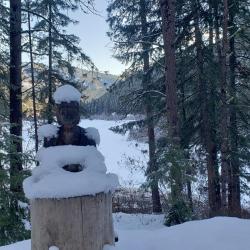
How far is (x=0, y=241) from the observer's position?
6.66 metres

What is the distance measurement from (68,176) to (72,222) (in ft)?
1.22

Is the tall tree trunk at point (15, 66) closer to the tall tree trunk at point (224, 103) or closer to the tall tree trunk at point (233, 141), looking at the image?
the tall tree trunk at point (224, 103)

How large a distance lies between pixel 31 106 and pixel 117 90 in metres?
4.04

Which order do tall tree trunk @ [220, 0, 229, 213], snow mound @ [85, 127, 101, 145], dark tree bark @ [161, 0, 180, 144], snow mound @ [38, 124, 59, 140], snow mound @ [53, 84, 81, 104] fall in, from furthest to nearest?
tall tree trunk @ [220, 0, 229, 213] → dark tree bark @ [161, 0, 180, 144] → snow mound @ [85, 127, 101, 145] → snow mound @ [38, 124, 59, 140] → snow mound @ [53, 84, 81, 104]

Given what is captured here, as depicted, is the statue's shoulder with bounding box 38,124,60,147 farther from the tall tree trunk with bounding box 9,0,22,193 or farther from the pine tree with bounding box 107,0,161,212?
the pine tree with bounding box 107,0,161,212

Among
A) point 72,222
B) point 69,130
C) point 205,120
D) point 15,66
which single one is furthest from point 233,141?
point 72,222

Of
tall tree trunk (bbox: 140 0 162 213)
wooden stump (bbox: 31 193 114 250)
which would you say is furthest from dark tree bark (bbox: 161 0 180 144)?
wooden stump (bbox: 31 193 114 250)

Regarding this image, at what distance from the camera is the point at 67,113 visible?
10.8ft

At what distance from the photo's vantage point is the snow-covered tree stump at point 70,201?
312 centimetres

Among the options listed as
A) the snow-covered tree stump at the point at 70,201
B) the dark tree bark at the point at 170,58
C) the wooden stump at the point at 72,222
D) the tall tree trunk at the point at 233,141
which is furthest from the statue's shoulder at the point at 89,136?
the tall tree trunk at the point at 233,141

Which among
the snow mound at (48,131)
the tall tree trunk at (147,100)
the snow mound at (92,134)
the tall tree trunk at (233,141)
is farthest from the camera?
the tall tree trunk at (147,100)

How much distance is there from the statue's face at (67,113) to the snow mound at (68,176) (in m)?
0.22

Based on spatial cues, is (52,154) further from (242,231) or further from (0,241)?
(0,241)

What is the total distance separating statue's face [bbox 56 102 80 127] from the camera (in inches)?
129
